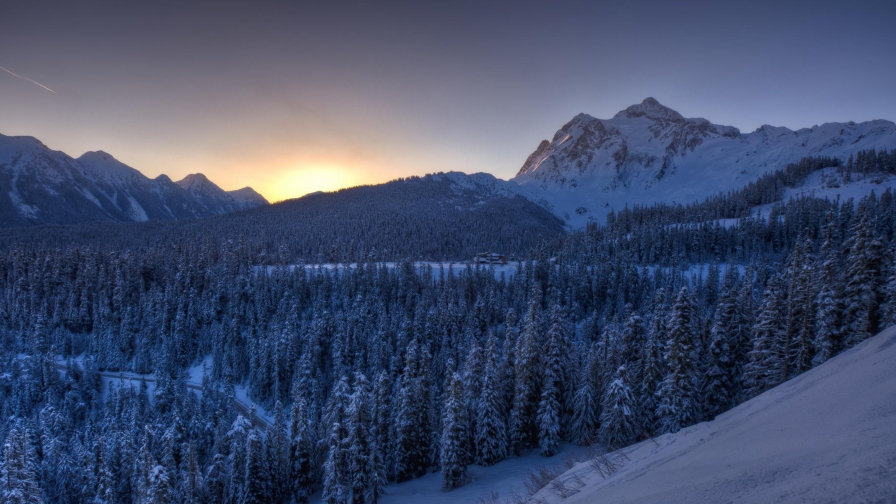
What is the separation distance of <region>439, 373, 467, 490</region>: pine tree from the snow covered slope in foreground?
20280mm

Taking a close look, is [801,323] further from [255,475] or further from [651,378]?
[255,475]

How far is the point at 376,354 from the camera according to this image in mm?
59812

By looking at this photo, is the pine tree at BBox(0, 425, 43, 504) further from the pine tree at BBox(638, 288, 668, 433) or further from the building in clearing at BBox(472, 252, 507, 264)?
the building in clearing at BBox(472, 252, 507, 264)

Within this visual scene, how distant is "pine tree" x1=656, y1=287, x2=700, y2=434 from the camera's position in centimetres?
2662

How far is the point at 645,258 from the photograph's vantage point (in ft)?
367

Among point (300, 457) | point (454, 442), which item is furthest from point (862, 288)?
point (300, 457)

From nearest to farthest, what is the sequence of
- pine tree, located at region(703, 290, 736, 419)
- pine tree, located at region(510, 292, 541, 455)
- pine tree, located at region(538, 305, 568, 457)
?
1. pine tree, located at region(703, 290, 736, 419)
2. pine tree, located at region(538, 305, 568, 457)
3. pine tree, located at region(510, 292, 541, 455)

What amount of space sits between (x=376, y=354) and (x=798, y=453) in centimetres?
5753

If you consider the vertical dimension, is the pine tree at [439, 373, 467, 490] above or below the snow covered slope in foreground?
below

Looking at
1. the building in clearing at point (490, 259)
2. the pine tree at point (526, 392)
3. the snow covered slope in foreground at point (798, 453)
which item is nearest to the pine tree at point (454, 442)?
the pine tree at point (526, 392)

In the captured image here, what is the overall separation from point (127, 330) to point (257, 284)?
25.8 meters

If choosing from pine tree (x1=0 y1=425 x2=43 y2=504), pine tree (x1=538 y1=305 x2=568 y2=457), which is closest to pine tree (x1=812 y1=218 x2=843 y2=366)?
pine tree (x1=538 y1=305 x2=568 y2=457)

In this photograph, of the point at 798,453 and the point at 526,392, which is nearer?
the point at 798,453

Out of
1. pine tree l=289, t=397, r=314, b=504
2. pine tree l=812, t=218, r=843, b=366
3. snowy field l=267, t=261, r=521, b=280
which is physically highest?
pine tree l=812, t=218, r=843, b=366
